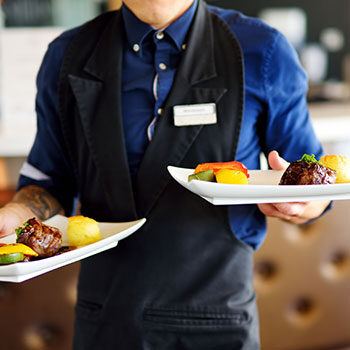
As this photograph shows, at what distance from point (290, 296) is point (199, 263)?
4.44 ft

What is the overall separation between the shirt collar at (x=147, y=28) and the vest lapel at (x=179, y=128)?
0.02 metres

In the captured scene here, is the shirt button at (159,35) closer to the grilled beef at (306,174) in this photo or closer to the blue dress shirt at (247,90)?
the blue dress shirt at (247,90)

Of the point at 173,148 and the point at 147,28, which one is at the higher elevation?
the point at 147,28

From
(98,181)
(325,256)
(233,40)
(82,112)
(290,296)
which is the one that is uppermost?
(233,40)

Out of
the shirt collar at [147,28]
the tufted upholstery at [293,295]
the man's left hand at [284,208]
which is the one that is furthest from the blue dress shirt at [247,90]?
the tufted upholstery at [293,295]

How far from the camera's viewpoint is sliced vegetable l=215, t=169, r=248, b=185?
1.08 metres

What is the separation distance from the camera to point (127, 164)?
132 cm

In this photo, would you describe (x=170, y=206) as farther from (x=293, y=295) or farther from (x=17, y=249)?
(x=293, y=295)

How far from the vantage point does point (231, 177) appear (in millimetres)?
1088

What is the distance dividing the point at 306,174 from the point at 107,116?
0.50 meters

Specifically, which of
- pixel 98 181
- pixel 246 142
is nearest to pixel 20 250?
pixel 98 181

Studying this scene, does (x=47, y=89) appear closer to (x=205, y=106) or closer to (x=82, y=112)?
(x=82, y=112)

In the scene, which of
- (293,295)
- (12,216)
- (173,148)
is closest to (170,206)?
(173,148)

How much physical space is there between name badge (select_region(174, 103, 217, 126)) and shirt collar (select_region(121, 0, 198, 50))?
0.50 feet
